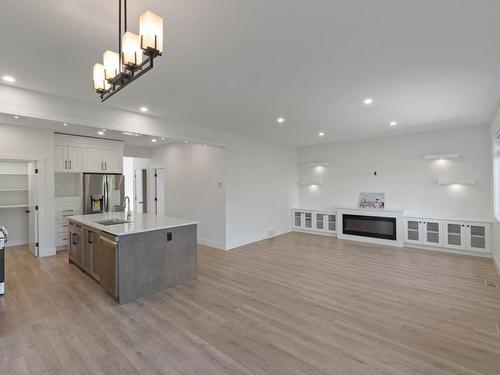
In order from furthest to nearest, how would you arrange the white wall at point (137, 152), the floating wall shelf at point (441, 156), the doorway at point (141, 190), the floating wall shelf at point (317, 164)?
the doorway at point (141, 190) < the floating wall shelf at point (317, 164) < the white wall at point (137, 152) < the floating wall shelf at point (441, 156)

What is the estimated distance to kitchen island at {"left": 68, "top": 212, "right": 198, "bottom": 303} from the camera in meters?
3.25

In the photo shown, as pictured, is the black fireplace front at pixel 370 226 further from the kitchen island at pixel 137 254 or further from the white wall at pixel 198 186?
the kitchen island at pixel 137 254

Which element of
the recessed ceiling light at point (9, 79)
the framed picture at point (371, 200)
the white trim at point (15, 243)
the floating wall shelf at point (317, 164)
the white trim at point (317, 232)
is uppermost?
the recessed ceiling light at point (9, 79)

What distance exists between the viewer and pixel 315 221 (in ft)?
25.0

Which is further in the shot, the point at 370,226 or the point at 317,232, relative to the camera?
the point at 317,232

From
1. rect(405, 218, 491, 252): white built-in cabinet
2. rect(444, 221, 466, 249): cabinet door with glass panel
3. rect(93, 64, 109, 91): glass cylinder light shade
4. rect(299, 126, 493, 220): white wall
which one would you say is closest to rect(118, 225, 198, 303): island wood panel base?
rect(93, 64, 109, 91): glass cylinder light shade

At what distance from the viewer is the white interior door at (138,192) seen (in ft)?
27.3

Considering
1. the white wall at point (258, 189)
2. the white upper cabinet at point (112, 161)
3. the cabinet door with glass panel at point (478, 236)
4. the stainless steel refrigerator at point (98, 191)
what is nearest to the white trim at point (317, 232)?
the white wall at point (258, 189)

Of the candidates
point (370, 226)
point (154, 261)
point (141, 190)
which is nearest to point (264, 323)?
point (154, 261)

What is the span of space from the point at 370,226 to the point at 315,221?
1.56m

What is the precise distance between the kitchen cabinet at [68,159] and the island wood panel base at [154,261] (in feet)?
12.1

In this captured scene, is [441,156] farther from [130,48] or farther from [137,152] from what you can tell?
[137,152]

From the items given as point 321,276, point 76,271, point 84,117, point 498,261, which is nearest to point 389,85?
point 321,276

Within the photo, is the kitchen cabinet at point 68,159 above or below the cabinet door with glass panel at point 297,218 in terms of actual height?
above
